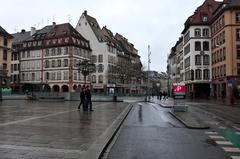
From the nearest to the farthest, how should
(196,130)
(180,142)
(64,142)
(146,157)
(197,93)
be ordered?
(146,157)
(64,142)
(180,142)
(196,130)
(197,93)

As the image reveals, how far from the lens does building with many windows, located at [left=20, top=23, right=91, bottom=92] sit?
8700 centimetres

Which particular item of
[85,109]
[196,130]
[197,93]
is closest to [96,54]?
[197,93]

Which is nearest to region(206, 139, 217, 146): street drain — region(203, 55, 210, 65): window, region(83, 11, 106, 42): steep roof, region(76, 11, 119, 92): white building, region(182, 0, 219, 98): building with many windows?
region(182, 0, 219, 98): building with many windows

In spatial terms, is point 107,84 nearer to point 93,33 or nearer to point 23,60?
point 93,33

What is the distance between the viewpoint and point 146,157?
866 centimetres

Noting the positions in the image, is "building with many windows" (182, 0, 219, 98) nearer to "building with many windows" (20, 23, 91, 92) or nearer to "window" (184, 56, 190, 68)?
"window" (184, 56, 190, 68)

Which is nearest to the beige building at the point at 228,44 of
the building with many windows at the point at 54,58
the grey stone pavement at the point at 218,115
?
the grey stone pavement at the point at 218,115

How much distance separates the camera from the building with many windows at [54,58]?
87000 mm

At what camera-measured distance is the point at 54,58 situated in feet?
295

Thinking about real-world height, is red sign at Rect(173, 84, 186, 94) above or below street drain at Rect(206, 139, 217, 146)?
above

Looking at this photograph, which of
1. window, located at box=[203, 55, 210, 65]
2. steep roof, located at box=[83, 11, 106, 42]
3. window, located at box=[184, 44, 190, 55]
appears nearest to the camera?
window, located at box=[203, 55, 210, 65]

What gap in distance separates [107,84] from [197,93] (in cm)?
2711

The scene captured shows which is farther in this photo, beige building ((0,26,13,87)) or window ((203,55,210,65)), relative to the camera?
beige building ((0,26,13,87))

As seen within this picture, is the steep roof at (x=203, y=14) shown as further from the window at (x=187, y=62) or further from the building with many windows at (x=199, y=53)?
the window at (x=187, y=62)
